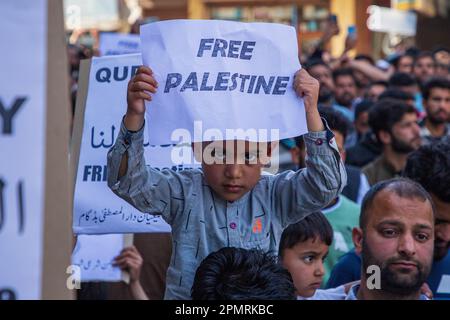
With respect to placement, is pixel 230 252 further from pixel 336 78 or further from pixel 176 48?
pixel 336 78

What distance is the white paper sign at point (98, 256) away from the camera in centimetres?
489

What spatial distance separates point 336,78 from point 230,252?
7.91 meters

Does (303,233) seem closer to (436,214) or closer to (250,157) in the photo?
(436,214)

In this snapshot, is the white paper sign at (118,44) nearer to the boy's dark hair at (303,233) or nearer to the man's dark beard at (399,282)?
the boy's dark hair at (303,233)

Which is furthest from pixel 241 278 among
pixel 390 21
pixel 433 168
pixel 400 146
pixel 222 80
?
pixel 390 21

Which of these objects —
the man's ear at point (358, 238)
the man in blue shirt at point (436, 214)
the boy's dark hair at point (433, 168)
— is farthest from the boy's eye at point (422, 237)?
the boy's dark hair at point (433, 168)

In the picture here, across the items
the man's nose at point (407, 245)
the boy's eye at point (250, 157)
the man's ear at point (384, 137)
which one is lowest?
the man's nose at point (407, 245)

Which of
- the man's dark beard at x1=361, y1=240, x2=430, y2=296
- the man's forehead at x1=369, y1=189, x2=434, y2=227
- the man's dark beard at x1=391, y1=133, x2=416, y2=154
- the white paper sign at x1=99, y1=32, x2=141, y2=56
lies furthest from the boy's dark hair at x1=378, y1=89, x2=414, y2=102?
the man's dark beard at x1=361, y1=240, x2=430, y2=296

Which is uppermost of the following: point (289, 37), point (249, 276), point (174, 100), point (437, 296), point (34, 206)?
point (289, 37)

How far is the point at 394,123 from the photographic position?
732 centimetres

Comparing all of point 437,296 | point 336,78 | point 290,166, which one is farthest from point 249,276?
point 336,78

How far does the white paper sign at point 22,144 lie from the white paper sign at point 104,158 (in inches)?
76.2

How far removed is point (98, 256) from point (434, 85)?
15.9 ft

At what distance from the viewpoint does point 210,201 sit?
3596 mm
